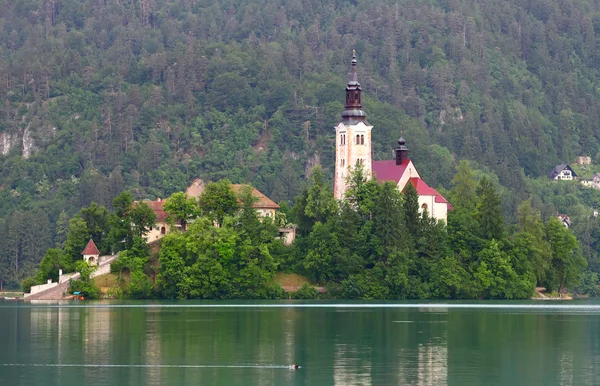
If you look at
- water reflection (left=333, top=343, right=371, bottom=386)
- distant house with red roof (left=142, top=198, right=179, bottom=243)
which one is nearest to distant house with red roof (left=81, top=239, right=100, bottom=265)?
distant house with red roof (left=142, top=198, right=179, bottom=243)

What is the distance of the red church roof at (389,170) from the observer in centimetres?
13300

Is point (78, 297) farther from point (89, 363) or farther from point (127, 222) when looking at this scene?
point (89, 363)

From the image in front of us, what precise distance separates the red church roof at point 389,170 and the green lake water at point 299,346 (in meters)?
30.2

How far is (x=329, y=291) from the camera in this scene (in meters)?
124

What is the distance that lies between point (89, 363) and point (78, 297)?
2311 inches

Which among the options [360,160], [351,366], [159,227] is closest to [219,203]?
[159,227]

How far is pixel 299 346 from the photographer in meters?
71.3

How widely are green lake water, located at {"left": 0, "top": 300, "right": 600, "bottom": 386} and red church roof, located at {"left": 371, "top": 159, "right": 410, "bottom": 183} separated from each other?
30186 millimetres

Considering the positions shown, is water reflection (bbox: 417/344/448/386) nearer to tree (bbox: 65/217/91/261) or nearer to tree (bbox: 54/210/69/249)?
tree (bbox: 65/217/91/261)

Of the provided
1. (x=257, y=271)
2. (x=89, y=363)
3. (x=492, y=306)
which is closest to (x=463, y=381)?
(x=89, y=363)

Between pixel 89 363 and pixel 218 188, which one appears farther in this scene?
pixel 218 188

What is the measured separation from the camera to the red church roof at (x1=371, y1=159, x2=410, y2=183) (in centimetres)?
13300

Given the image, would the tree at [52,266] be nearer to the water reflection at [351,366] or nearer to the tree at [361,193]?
the tree at [361,193]

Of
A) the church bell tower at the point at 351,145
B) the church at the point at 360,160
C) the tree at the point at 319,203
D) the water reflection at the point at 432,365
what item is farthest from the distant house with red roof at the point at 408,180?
the water reflection at the point at 432,365
